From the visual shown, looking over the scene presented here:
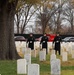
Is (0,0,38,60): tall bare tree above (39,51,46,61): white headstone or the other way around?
above

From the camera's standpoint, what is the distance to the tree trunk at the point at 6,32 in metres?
20.1

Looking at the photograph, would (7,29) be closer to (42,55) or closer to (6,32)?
(6,32)

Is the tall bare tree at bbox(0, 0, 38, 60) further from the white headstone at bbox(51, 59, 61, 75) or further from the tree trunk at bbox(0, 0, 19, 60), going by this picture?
the white headstone at bbox(51, 59, 61, 75)

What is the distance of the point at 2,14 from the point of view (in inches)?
797

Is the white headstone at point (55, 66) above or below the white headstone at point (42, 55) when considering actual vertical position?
above

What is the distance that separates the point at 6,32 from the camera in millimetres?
20469

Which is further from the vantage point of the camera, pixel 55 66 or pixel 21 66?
pixel 21 66

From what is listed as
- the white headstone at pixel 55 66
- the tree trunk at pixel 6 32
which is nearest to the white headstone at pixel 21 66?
the white headstone at pixel 55 66

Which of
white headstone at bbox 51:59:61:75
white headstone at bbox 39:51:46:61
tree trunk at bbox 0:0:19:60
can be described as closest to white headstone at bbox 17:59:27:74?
white headstone at bbox 51:59:61:75

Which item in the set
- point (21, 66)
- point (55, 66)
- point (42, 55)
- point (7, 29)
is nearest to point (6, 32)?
point (7, 29)

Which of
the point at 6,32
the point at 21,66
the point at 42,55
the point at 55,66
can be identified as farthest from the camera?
the point at 6,32

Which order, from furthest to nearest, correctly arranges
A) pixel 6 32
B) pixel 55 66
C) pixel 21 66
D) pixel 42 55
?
pixel 6 32
pixel 42 55
pixel 21 66
pixel 55 66

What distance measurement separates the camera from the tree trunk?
65.9ft

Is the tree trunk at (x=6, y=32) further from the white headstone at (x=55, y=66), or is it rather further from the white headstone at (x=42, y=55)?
the white headstone at (x=55, y=66)
